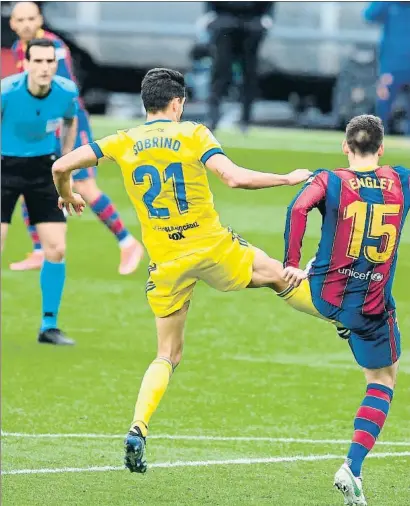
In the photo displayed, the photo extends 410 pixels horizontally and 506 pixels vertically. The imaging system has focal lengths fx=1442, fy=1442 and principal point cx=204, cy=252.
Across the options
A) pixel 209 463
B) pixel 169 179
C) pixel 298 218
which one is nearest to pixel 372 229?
pixel 298 218

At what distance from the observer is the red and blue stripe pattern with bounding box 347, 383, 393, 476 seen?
6.54 m

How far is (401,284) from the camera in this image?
1302cm

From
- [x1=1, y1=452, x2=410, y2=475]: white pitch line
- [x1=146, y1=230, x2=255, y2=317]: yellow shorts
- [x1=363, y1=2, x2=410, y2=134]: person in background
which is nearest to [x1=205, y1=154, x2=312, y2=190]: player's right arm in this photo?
[x1=146, y1=230, x2=255, y2=317]: yellow shorts

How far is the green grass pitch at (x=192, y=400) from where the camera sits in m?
6.89

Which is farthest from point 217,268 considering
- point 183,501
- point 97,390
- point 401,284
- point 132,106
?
point 132,106

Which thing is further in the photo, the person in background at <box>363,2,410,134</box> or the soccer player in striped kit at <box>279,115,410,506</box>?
the person in background at <box>363,2,410,134</box>

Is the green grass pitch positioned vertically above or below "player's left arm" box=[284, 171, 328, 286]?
below

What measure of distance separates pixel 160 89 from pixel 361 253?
127cm

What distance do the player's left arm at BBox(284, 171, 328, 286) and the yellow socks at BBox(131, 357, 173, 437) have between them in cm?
92

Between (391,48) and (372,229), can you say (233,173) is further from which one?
(391,48)

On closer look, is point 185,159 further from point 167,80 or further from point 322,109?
point 322,109

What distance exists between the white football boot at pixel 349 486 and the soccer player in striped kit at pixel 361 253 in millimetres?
99

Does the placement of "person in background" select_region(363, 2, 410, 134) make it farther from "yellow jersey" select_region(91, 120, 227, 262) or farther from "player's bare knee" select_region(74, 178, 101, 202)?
"yellow jersey" select_region(91, 120, 227, 262)

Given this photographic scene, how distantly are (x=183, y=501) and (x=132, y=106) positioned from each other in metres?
20.2
